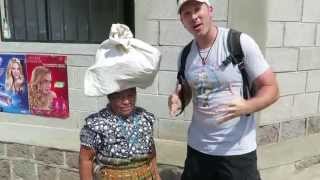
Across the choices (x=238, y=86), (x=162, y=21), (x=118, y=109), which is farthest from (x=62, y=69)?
(x=238, y=86)

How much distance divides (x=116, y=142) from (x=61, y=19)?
1.98 meters

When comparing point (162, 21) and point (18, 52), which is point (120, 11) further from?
point (18, 52)

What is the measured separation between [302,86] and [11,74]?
260 cm

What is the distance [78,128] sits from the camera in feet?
12.9

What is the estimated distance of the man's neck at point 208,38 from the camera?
7.36 feet

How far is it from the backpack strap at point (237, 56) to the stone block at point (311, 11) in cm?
147

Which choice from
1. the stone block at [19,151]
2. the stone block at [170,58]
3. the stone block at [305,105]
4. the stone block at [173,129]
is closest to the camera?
the stone block at [170,58]

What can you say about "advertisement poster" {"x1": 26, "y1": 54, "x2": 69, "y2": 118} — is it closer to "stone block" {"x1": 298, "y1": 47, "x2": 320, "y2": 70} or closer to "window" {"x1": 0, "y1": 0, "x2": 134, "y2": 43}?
"window" {"x1": 0, "y1": 0, "x2": 134, "y2": 43}

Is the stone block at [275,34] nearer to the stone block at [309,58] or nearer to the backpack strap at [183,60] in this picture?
the stone block at [309,58]

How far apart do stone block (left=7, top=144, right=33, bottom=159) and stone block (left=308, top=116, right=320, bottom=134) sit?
2.49 m

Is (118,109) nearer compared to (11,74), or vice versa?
(118,109)

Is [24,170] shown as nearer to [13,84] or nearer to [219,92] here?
[13,84]

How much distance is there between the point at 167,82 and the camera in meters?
3.46

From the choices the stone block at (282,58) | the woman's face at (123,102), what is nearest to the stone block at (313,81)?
the stone block at (282,58)
